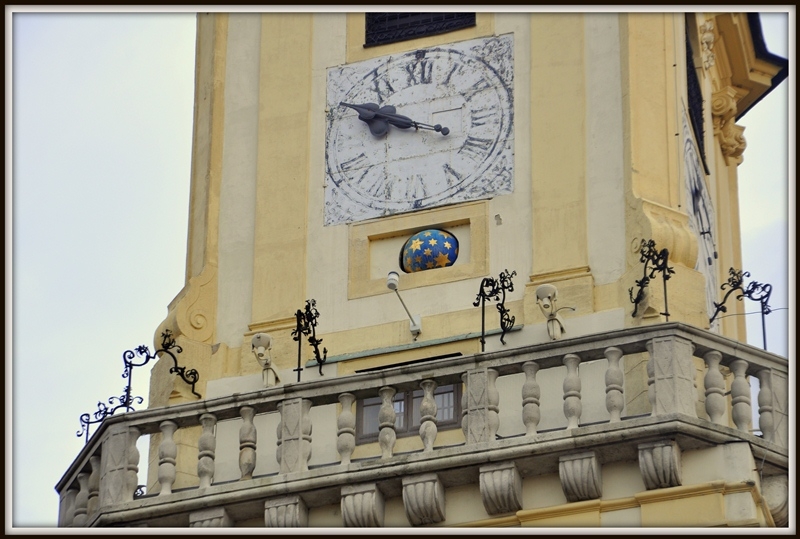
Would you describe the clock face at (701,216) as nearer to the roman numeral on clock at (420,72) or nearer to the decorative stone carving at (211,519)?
the roman numeral on clock at (420,72)

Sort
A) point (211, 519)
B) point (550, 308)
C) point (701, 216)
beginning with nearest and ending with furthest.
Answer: point (211, 519), point (550, 308), point (701, 216)

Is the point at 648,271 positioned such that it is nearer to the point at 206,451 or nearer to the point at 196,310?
the point at 206,451

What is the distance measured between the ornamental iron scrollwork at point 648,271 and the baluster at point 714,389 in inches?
25.8

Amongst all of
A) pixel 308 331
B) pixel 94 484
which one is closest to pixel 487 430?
pixel 308 331

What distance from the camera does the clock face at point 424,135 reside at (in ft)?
69.3

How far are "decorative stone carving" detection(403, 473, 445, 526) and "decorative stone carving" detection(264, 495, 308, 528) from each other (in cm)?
76

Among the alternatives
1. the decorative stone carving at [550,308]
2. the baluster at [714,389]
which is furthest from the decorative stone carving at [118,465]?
the baluster at [714,389]

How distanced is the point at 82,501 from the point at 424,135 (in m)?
3.98

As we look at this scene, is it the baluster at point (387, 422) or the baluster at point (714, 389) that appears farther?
the baluster at point (387, 422)

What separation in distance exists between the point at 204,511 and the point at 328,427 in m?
1.41

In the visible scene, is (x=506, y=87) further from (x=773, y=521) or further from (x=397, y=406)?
(x=773, y=521)

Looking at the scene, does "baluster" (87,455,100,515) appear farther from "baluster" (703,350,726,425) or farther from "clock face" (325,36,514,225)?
"baluster" (703,350,726,425)

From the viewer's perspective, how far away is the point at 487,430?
734 inches

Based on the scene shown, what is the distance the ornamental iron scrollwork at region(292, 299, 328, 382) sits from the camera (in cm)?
2022
